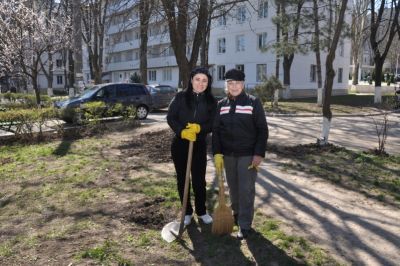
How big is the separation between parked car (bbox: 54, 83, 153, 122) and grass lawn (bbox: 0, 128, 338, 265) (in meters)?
8.40

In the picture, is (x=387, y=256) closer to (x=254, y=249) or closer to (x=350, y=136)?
(x=254, y=249)

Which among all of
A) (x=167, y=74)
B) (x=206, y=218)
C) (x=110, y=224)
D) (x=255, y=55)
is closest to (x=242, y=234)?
(x=206, y=218)

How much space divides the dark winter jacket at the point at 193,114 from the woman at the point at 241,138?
15 centimetres

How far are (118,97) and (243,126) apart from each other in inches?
537

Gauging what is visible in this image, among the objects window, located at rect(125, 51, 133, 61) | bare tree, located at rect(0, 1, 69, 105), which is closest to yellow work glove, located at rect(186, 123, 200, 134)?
bare tree, located at rect(0, 1, 69, 105)

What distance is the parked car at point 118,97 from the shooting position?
16.8 meters

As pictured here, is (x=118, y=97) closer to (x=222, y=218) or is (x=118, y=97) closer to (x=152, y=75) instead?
(x=222, y=218)

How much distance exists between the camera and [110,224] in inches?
199

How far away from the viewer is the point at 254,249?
4270 mm

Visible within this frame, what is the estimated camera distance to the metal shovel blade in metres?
4.57

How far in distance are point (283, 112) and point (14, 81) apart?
43978 mm

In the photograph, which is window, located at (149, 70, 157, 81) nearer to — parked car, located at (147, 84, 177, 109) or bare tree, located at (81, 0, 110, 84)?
bare tree, located at (81, 0, 110, 84)

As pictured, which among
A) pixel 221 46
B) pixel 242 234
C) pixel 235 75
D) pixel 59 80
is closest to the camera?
pixel 235 75

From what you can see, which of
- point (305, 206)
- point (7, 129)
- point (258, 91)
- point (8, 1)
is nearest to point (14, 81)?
point (8, 1)
